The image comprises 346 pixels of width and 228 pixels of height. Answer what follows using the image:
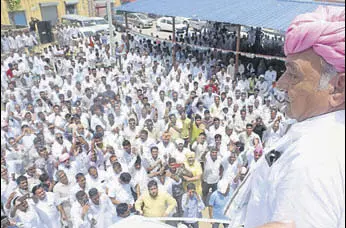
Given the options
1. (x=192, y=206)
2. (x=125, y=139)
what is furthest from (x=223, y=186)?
(x=125, y=139)

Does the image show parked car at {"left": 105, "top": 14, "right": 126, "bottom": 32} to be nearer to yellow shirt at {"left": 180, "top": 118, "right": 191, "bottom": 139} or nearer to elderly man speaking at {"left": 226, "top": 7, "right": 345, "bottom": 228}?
yellow shirt at {"left": 180, "top": 118, "right": 191, "bottom": 139}

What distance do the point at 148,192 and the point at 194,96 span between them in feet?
13.8

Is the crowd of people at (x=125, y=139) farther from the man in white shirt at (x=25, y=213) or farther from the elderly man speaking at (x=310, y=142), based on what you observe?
the elderly man speaking at (x=310, y=142)

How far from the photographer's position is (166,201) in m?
4.35

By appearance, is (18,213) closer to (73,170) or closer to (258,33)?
(73,170)

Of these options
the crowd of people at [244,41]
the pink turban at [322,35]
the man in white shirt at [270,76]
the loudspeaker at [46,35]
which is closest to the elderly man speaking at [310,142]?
the pink turban at [322,35]

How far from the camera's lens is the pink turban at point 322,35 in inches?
38.3

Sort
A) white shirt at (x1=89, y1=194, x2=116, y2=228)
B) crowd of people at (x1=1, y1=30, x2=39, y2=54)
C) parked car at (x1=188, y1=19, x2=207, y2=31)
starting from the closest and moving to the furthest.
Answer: white shirt at (x1=89, y1=194, x2=116, y2=228), crowd of people at (x1=1, y1=30, x2=39, y2=54), parked car at (x1=188, y1=19, x2=207, y2=31)

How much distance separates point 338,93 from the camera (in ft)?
3.33

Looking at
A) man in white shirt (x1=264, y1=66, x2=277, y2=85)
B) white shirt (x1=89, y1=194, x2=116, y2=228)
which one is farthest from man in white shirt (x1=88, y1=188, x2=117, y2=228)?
man in white shirt (x1=264, y1=66, x2=277, y2=85)

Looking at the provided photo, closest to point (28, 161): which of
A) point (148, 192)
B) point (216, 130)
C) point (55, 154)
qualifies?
point (55, 154)

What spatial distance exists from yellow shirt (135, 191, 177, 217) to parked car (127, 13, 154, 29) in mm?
17298

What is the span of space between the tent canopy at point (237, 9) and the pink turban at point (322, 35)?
760 centimetres

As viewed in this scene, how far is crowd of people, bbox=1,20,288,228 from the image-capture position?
435 cm
